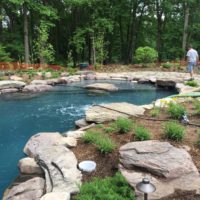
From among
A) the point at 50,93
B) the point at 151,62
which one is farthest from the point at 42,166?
the point at 151,62

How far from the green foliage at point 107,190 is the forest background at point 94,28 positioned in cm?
1233

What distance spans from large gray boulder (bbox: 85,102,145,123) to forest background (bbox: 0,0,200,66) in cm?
973

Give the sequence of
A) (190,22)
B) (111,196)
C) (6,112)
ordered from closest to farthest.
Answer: (111,196)
(6,112)
(190,22)

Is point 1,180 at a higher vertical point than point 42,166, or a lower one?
lower

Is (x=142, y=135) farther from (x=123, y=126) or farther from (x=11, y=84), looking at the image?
(x=11, y=84)

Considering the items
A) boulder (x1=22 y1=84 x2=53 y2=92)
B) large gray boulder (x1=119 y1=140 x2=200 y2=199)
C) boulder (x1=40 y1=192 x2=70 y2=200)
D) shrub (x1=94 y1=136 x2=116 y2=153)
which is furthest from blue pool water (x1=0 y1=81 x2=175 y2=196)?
large gray boulder (x1=119 y1=140 x2=200 y2=199)

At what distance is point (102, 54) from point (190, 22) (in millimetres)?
7552

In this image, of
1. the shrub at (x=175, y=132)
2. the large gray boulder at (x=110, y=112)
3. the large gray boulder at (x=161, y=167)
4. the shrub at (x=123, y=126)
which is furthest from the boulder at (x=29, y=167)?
the shrub at (x=175, y=132)

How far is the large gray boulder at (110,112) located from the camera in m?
5.55

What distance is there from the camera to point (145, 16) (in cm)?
2030

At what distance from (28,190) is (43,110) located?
4.95 m

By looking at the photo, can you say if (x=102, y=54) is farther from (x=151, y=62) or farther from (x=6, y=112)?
(x=6, y=112)

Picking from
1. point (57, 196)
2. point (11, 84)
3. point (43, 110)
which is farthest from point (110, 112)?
point (11, 84)

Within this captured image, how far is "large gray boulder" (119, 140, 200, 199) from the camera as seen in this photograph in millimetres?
3148
